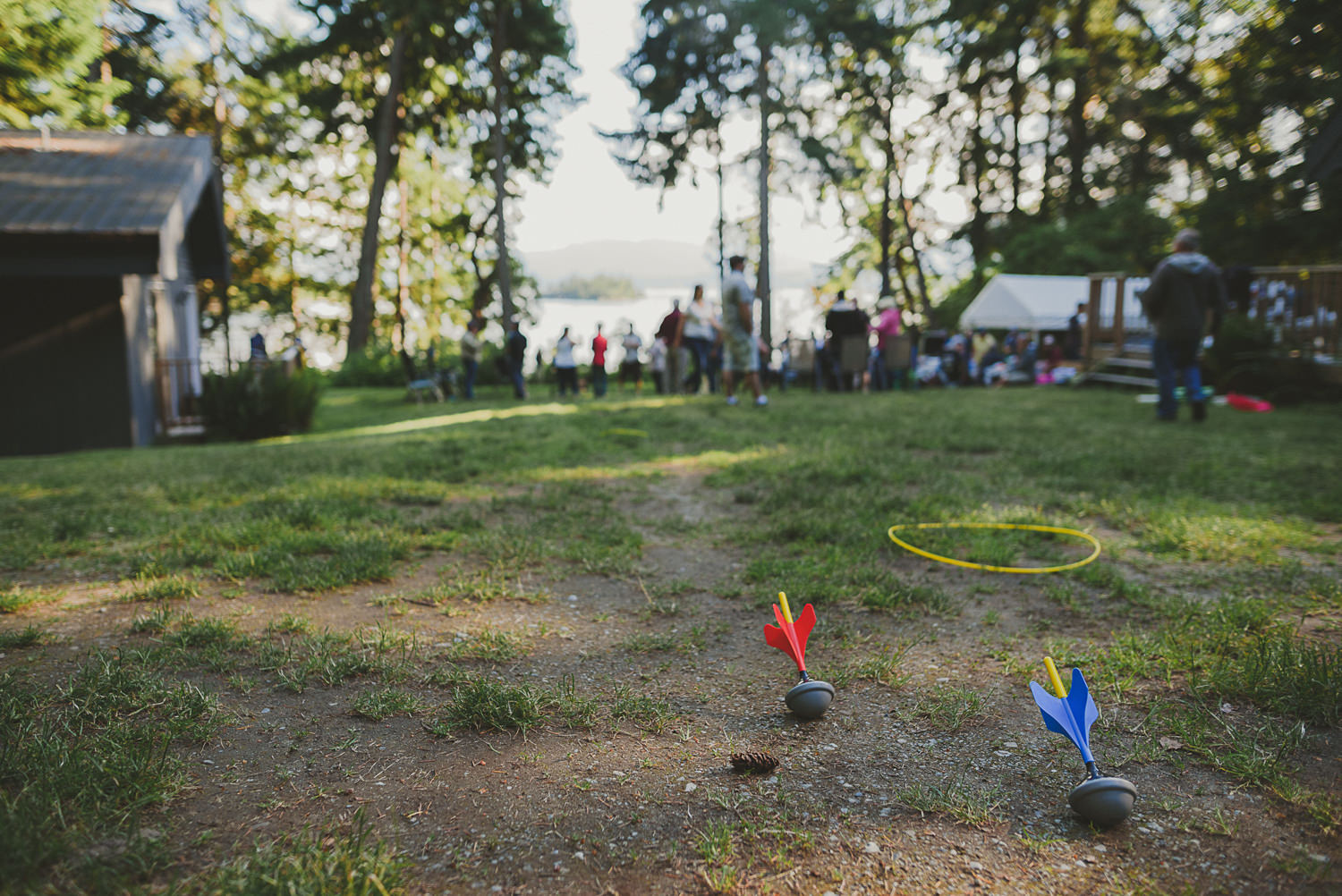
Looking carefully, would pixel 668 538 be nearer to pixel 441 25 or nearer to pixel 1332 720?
pixel 1332 720

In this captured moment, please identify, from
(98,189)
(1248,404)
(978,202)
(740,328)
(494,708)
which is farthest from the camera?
(978,202)

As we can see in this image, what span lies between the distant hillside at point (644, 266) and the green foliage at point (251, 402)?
921 inches

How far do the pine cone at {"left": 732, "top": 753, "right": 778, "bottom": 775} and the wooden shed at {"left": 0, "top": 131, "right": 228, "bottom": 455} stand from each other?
36.1 feet

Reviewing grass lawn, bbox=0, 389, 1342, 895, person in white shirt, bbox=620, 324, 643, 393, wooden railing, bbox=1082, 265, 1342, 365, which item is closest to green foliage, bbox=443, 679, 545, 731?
grass lawn, bbox=0, 389, 1342, 895

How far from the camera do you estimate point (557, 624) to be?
319 centimetres

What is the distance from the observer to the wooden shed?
10125 millimetres

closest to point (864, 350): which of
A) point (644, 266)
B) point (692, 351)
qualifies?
point (692, 351)

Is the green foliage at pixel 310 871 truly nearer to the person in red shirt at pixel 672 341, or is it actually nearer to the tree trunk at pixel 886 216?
the person in red shirt at pixel 672 341

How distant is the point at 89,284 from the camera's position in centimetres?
1133

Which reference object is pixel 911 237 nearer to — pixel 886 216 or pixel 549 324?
pixel 886 216

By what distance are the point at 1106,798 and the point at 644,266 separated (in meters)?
42.8

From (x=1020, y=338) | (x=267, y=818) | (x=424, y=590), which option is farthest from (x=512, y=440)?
(x=1020, y=338)

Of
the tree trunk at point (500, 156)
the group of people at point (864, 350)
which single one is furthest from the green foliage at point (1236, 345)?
the tree trunk at point (500, 156)

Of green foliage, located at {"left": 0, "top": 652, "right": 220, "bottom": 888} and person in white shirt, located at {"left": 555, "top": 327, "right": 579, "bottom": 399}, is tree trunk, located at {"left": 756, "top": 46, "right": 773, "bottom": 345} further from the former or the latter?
green foliage, located at {"left": 0, "top": 652, "right": 220, "bottom": 888}
